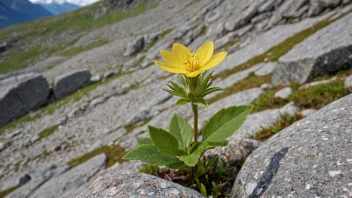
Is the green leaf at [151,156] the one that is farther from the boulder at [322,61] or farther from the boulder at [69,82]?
the boulder at [69,82]

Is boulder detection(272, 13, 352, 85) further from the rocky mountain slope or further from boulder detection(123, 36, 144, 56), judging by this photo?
boulder detection(123, 36, 144, 56)

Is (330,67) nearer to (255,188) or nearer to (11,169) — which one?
(255,188)

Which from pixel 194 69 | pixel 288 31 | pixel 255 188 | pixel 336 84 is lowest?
pixel 288 31

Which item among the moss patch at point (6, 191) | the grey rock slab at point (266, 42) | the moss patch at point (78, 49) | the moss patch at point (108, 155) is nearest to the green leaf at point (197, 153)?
the moss patch at point (108, 155)

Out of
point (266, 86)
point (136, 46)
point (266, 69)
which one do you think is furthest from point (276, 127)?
point (136, 46)

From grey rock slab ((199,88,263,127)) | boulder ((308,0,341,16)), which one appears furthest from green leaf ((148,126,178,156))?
boulder ((308,0,341,16))

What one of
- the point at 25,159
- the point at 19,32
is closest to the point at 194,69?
A: the point at 25,159
